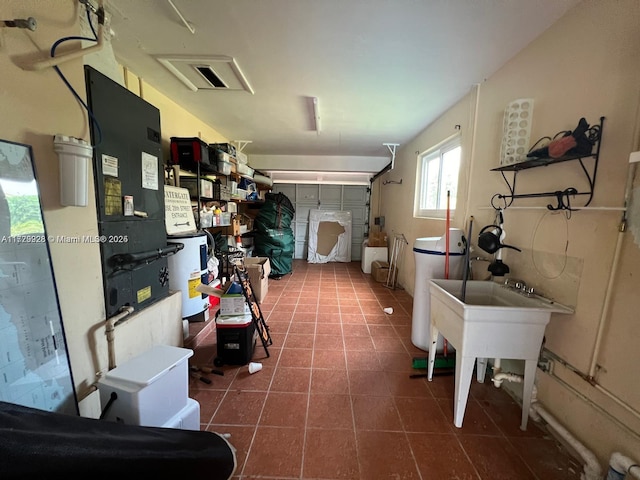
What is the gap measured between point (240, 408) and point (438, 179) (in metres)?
3.11

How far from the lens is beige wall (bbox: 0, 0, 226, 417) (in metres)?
0.89

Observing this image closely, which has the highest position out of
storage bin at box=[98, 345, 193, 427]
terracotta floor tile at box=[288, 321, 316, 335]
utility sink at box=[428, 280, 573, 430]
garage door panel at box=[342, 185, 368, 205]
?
garage door panel at box=[342, 185, 368, 205]

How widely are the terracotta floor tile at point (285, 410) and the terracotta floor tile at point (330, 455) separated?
122 millimetres

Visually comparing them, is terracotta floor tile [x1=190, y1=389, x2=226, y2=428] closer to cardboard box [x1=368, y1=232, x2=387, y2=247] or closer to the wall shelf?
the wall shelf

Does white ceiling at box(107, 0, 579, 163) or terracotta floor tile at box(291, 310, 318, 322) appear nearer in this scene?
white ceiling at box(107, 0, 579, 163)

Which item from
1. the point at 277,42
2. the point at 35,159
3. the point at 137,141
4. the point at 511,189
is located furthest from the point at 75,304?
the point at 511,189

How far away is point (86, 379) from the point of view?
1170 millimetres

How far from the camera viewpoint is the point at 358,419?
4.85 feet

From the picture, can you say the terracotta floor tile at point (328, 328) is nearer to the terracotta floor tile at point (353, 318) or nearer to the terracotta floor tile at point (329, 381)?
the terracotta floor tile at point (353, 318)

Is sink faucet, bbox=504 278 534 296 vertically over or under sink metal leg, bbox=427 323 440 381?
over

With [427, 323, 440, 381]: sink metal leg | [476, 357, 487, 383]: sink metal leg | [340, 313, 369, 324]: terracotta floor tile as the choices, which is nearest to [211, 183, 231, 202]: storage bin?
[340, 313, 369, 324]: terracotta floor tile

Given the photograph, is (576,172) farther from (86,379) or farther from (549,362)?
(86,379)

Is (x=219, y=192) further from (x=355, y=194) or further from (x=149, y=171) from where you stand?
(x=355, y=194)

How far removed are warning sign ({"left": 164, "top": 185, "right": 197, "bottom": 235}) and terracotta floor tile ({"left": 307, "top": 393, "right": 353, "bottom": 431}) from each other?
1.78 meters
